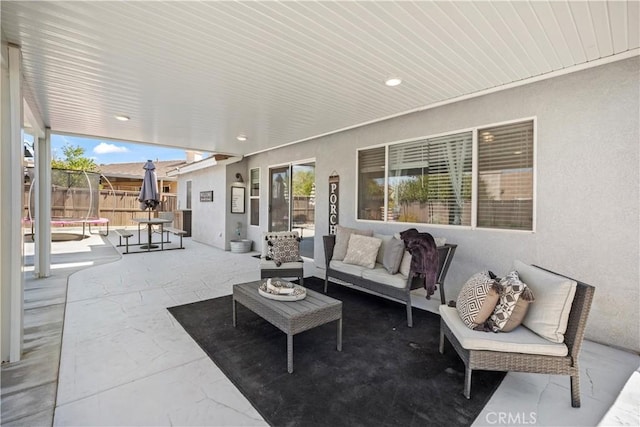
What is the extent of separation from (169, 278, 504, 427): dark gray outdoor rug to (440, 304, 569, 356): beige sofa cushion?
390 mm

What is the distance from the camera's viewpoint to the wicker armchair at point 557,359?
195 centimetres

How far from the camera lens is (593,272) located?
2.93 m

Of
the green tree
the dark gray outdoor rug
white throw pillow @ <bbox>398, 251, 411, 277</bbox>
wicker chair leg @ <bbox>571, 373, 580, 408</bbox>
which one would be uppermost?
the green tree

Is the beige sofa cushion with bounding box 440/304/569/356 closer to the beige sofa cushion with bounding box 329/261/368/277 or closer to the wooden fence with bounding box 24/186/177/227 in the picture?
the beige sofa cushion with bounding box 329/261/368/277

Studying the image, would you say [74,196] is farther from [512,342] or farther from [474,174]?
[512,342]

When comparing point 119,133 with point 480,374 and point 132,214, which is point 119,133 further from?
point 132,214

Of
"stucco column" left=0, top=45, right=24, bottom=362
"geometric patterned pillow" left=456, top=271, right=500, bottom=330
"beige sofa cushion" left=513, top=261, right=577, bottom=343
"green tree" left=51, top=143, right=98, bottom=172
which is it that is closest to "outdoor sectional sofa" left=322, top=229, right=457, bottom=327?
"geometric patterned pillow" left=456, top=271, right=500, bottom=330

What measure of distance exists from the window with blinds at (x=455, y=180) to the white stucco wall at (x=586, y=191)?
16 centimetres

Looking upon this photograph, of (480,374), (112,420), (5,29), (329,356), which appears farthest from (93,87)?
(480,374)

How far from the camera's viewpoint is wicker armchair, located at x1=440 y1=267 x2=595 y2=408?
1946 millimetres

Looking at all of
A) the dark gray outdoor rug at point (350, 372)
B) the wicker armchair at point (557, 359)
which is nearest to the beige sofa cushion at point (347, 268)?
the dark gray outdoor rug at point (350, 372)

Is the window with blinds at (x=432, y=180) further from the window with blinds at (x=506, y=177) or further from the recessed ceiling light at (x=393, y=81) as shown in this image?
the recessed ceiling light at (x=393, y=81)

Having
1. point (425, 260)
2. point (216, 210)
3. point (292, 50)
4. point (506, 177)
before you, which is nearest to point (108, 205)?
point (216, 210)

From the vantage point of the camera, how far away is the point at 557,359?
1.98m
